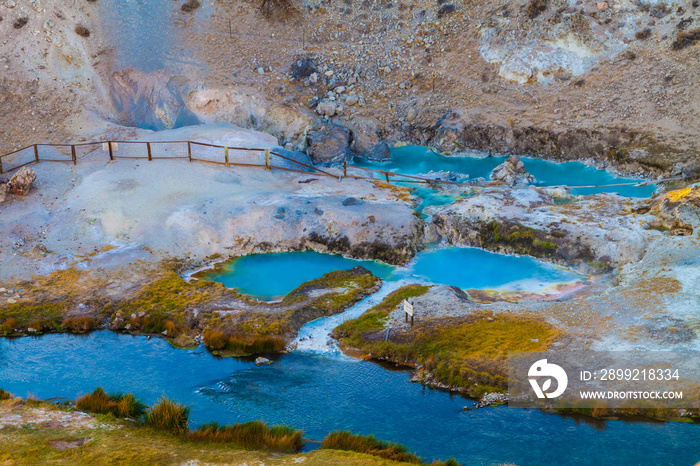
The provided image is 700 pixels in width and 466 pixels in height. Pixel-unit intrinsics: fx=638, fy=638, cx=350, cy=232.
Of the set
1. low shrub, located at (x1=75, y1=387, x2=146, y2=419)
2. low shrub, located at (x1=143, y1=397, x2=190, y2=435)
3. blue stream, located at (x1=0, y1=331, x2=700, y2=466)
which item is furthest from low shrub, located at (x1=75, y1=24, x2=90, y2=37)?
low shrub, located at (x1=143, y1=397, x2=190, y2=435)

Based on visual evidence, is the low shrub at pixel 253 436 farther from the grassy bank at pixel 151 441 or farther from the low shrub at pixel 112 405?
the low shrub at pixel 112 405

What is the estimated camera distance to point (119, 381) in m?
17.2

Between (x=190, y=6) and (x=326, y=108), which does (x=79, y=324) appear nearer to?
(x=326, y=108)

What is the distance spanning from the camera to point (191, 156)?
29.6m

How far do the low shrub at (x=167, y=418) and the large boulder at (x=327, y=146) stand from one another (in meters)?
18.9

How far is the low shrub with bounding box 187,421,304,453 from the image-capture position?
13758 mm

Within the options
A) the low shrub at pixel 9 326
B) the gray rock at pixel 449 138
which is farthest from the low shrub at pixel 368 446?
the gray rock at pixel 449 138

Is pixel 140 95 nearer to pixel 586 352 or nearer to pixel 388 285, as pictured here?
pixel 388 285

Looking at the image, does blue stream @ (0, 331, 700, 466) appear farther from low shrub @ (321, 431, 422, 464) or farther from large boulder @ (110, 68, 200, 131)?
large boulder @ (110, 68, 200, 131)

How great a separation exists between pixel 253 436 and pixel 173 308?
7.73m

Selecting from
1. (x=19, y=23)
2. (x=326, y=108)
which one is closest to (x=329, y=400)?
(x=326, y=108)

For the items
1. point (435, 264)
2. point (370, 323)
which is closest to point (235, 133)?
point (435, 264)

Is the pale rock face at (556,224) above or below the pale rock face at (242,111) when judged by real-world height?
below

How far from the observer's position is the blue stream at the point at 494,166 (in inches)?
1153
